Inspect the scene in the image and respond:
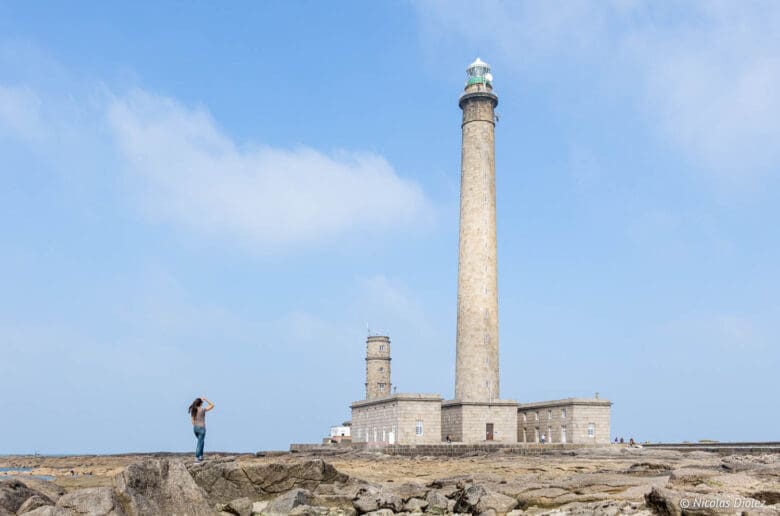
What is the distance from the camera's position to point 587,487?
16.1 m

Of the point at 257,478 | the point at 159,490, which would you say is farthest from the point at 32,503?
the point at 257,478

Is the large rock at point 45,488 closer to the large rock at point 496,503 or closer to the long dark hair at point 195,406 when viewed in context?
the long dark hair at point 195,406

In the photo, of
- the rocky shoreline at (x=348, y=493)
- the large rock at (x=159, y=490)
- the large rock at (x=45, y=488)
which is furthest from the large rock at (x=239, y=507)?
the large rock at (x=45, y=488)

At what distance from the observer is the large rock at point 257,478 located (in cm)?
1633

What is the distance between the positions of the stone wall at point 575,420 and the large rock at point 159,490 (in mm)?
41490

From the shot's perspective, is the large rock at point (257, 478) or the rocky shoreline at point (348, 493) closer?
the rocky shoreline at point (348, 493)

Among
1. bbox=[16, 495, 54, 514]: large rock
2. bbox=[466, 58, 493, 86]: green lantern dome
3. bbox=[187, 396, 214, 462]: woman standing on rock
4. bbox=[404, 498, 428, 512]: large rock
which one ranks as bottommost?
bbox=[404, 498, 428, 512]: large rock

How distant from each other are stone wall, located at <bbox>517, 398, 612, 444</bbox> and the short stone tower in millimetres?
20868

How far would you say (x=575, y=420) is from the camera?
52.2m

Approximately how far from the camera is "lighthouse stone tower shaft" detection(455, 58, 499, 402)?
54031 mm

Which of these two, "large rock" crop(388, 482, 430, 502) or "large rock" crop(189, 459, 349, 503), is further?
"large rock" crop(388, 482, 430, 502)

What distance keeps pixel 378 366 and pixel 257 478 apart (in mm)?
57315

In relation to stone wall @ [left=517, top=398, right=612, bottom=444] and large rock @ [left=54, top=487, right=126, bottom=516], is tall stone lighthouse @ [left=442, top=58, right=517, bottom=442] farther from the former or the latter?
large rock @ [left=54, top=487, right=126, bottom=516]

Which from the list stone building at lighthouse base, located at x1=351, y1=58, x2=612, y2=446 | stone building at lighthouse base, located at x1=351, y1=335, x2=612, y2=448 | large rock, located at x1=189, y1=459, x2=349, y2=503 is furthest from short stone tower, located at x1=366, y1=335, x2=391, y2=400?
large rock, located at x1=189, y1=459, x2=349, y2=503
